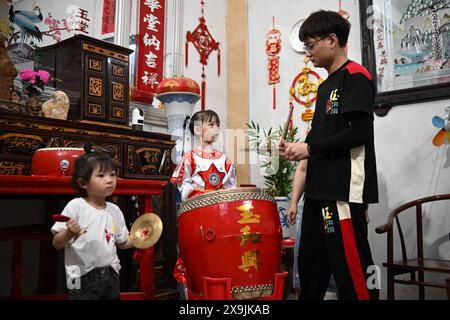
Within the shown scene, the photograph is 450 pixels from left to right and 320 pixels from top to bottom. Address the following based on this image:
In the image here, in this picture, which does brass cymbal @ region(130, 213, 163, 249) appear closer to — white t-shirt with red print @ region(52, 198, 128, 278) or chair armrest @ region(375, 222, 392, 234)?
white t-shirt with red print @ region(52, 198, 128, 278)

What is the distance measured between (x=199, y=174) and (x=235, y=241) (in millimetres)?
877

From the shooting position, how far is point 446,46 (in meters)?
2.82

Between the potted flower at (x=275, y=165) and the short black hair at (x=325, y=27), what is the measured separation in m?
1.60

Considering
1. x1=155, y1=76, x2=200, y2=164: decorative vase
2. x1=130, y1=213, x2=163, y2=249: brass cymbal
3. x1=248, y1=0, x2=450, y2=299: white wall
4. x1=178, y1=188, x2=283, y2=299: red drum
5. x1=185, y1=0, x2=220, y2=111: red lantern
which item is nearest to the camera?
x1=130, y1=213, x2=163, y2=249: brass cymbal

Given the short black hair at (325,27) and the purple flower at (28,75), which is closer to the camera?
the short black hair at (325,27)

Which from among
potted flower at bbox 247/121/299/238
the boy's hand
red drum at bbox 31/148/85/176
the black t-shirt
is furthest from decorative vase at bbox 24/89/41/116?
potted flower at bbox 247/121/299/238

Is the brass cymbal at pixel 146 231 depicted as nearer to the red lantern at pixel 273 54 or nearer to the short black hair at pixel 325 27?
the short black hair at pixel 325 27

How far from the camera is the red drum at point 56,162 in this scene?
5.77 feet

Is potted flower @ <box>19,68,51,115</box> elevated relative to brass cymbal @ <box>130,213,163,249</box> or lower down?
elevated

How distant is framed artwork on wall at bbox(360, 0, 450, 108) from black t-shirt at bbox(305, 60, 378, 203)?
5.32 ft

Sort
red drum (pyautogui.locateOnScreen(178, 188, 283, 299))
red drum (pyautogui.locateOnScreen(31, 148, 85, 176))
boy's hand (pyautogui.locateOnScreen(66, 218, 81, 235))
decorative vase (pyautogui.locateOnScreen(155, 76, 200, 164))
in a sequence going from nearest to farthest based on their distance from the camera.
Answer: boy's hand (pyautogui.locateOnScreen(66, 218, 81, 235)), red drum (pyautogui.locateOnScreen(178, 188, 283, 299)), red drum (pyautogui.locateOnScreen(31, 148, 85, 176)), decorative vase (pyautogui.locateOnScreen(155, 76, 200, 164))

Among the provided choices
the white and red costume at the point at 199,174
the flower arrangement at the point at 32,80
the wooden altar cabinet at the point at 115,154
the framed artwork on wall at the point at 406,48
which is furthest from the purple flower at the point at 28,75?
the framed artwork on wall at the point at 406,48

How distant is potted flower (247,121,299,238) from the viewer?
314 cm

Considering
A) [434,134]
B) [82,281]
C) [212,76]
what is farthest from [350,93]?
[212,76]
